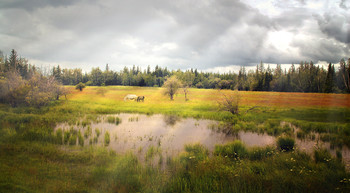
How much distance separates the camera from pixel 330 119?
42.5ft

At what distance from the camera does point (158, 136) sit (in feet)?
36.6

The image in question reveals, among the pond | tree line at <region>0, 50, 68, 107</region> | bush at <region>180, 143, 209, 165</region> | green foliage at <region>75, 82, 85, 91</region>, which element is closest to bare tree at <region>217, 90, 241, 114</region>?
the pond

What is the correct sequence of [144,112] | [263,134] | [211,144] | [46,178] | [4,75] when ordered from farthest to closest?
[144,112], [4,75], [263,134], [211,144], [46,178]

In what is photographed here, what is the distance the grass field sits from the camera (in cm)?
512

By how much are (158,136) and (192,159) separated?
14.2 ft

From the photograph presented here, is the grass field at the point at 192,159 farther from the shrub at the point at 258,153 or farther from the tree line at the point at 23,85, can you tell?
the tree line at the point at 23,85

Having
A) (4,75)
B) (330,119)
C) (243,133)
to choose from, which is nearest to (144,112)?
(243,133)

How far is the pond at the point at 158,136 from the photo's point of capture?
9070 millimetres

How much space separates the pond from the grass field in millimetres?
937

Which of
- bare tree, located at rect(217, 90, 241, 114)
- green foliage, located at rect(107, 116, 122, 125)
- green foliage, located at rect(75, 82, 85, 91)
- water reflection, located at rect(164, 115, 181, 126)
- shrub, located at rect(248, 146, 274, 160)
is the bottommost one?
shrub, located at rect(248, 146, 274, 160)

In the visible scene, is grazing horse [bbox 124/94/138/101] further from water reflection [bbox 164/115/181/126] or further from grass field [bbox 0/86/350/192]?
water reflection [bbox 164/115/181/126]

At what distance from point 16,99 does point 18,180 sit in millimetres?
13073

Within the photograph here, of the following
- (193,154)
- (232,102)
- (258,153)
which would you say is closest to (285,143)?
(258,153)

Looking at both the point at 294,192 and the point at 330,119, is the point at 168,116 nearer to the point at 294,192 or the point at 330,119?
the point at 294,192
